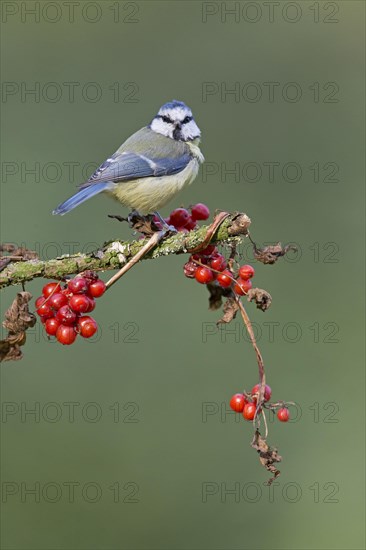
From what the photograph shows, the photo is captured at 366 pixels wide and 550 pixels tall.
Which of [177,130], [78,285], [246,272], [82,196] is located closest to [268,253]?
[246,272]

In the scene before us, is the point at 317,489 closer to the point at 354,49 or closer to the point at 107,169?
the point at 107,169

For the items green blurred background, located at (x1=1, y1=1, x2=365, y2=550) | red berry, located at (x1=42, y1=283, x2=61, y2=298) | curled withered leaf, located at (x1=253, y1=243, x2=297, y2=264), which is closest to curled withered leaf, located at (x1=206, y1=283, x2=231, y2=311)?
curled withered leaf, located at (x1=253, y1=243, x2=297, y2=264)

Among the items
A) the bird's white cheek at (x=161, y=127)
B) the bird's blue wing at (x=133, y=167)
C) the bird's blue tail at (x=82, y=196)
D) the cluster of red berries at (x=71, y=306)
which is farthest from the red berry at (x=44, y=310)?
the bird's white cheek at (x=161, y=127)

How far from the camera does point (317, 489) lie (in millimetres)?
3537

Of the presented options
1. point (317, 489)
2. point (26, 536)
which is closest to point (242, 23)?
point (317, 489)

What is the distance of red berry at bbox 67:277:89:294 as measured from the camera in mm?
1666

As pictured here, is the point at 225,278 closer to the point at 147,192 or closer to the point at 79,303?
the point at 79,303

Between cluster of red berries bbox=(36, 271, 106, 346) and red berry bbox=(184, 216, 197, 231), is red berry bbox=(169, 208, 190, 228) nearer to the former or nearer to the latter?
red berry bbox=(184, 216, 197, 231)

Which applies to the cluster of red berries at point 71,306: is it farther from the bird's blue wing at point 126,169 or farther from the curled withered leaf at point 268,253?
the bird's blue wing at point 126,169

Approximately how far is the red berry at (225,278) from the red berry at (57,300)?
0.34m

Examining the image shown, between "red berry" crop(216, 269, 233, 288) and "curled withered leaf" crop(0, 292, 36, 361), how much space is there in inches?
16.2

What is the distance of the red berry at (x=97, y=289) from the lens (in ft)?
5.49

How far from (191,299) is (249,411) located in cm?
242

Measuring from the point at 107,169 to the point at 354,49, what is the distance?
2.58 m
